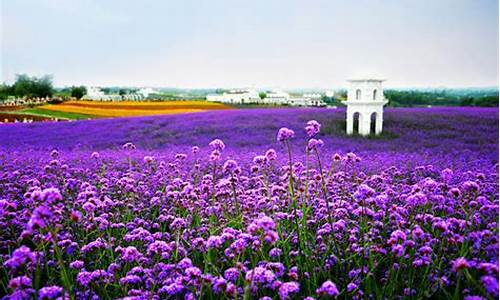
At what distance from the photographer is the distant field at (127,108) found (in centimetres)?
498

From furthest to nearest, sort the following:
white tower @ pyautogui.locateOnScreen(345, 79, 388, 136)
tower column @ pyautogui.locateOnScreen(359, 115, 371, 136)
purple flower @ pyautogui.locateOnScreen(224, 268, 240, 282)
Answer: tower column @ pyautogui.locateOnScreen(359, 115, 371, 136), white tower @ pyautogui.locateOnScreen(345, 79, 388, 136), purple flower @ pyautogui.locateOnScreen(224, 268, 240, 282)

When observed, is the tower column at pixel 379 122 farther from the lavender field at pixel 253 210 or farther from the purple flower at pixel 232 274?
the purple flower at pixel 232 274

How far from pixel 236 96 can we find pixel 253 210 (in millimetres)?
2455

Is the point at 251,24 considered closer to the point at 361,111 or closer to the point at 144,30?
the point at 144,30

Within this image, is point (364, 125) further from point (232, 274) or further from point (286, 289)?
point (286, 289)

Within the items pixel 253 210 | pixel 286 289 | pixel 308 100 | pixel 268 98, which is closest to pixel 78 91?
pixel 268 98

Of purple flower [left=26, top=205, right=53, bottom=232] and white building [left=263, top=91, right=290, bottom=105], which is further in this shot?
white building [left=263, top=91, right=290, bottom=105]

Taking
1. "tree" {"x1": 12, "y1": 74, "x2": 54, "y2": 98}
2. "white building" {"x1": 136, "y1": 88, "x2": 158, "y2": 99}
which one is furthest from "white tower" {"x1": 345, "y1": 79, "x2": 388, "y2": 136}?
"tree" {"x1": 12, "y1": 74, "x2": 54, "y2": 98}

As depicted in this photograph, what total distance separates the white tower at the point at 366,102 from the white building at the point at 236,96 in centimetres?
103

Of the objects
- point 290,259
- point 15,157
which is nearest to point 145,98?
point 15,157

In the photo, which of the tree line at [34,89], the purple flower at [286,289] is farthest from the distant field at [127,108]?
the purple flower at [286,289]

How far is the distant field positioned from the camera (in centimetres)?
498

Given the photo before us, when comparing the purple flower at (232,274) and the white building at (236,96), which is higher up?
the white building at (236,96)

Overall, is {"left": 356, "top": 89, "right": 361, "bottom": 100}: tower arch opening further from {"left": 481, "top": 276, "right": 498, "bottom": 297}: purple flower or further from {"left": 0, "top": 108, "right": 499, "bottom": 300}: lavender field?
{"left": 481, "top": 276, "right": 498, "bottom": 297}: purple flower
